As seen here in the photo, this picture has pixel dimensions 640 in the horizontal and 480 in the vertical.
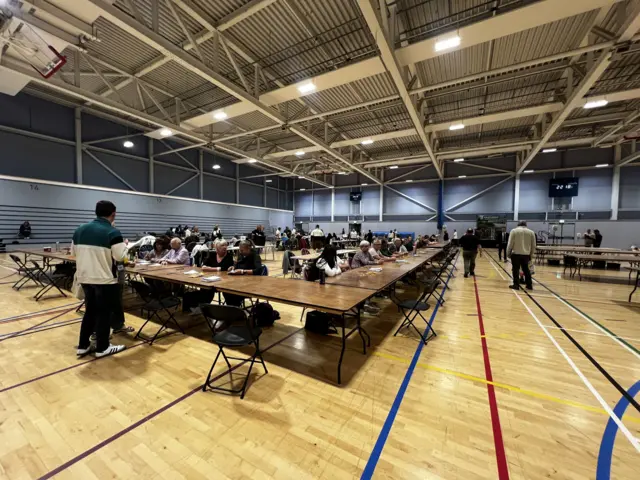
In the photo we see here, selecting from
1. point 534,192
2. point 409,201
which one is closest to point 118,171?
point 409,201

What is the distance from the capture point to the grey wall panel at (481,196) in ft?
57.0

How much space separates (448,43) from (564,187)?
53.5 ft

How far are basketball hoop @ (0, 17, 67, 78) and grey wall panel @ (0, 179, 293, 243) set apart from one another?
7.80 meters

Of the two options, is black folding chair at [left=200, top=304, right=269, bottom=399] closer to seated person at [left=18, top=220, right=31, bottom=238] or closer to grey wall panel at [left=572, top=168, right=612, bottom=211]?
seated person at [left=18, top=220, right=31, bottom=238]

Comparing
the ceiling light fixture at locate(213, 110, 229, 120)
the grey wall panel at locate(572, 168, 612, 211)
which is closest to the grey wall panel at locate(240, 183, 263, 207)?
the ceiling light fixture at locate(213, 110, 229, 120)

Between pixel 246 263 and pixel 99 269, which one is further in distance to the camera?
pixel 246 263

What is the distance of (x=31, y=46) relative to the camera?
4516mm

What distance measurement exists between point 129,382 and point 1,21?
593 cm

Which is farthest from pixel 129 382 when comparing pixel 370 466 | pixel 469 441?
pixel 469 441

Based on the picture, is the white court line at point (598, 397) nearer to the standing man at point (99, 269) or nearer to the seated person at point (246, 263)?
the seated person at point (246, 263)

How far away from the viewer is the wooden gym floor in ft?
5.28

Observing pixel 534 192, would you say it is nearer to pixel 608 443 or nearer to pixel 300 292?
pixel 608 443

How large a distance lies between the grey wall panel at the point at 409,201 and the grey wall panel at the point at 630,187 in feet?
32.3

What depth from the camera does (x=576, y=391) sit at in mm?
2389
